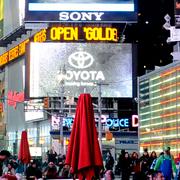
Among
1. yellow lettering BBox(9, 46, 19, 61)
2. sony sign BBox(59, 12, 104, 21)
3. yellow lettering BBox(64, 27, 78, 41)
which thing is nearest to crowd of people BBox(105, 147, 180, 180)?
sony sign BBox(59, 12, 104, 21)

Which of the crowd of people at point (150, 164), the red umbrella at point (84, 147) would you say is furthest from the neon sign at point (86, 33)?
the red umbrella at point (84, 147)

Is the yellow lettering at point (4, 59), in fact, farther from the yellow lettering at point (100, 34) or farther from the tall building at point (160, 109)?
the tall building at point (160, 109)

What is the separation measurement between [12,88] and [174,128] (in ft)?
197

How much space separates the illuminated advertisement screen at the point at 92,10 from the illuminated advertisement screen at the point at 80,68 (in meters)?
2.92

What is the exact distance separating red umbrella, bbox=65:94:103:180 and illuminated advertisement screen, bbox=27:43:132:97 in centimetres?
5100

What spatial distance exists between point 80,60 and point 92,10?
545 cm

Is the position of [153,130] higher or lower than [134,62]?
lower

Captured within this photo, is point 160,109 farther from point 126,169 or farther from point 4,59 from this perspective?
point 4,59

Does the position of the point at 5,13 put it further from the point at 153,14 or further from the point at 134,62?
the point at 134,62

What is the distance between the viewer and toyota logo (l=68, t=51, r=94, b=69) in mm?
68062

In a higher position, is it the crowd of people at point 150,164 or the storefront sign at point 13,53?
the storefront sign at point 13,53

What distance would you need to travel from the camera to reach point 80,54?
67938mm

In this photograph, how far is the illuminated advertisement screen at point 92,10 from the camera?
67625mm

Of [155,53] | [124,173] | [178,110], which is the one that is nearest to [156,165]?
[124,173]
